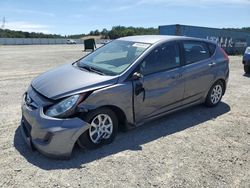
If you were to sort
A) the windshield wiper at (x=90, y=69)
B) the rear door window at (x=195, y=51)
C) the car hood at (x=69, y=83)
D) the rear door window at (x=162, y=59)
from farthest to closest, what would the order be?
the rear door window at (x=195, y=51) → the rear door window at (x=162, y=59) → the windshield wiper at (x=90, y=69) → the car hood at (x=69, y=83)

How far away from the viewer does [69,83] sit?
3.85 meters

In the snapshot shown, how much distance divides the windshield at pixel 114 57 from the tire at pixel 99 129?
70 centimetres

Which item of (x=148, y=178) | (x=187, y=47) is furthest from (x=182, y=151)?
(x=187, y=47)

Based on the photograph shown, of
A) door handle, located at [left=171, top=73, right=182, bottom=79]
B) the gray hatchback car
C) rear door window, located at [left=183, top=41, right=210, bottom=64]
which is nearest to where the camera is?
the gray hatchback car

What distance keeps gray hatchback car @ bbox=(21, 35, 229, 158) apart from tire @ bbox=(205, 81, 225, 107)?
0.57 ft

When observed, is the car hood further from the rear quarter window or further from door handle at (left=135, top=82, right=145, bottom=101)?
the rear quarter window

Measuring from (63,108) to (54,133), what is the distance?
35 cm

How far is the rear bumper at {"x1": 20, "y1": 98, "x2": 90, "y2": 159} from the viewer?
133 inches

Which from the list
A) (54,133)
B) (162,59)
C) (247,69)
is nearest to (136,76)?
(162,59)

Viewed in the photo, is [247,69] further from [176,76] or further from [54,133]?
[54,133]

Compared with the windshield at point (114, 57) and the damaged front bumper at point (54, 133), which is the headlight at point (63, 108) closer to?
the damaged front bumper at point (54, 133)

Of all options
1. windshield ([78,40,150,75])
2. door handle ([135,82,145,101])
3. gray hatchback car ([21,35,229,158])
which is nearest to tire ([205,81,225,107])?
gray hatchback car ([21,35,229,158])

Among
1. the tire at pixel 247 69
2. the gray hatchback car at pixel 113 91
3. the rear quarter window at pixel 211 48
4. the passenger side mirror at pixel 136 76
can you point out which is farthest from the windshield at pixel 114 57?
the tire at pixel 247 69

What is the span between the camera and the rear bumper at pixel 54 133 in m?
3.39
